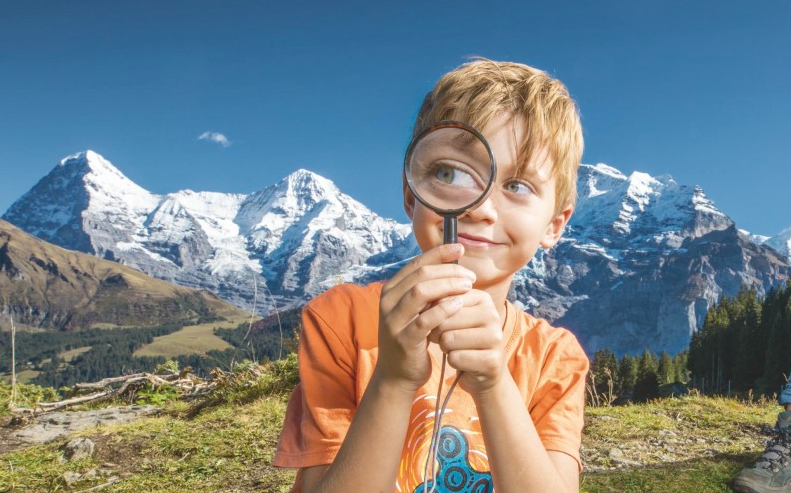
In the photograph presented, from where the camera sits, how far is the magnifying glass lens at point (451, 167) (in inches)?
81.7

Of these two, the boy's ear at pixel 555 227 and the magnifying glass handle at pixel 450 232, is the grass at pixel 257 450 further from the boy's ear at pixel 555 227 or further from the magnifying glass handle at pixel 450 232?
the magnifying glass handle at pixel 450 232

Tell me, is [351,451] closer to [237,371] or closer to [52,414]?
[237,371]

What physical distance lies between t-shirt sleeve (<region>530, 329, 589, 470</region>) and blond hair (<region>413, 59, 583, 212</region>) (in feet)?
2.32

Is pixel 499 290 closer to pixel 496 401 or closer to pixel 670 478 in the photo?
pixel 496 401

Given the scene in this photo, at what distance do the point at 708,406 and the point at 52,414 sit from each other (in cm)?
935

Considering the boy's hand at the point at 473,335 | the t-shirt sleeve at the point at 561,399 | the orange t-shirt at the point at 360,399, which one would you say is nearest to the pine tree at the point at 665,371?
the t-shirt sleeve at the point at 561,399

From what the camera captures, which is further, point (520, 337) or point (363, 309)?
point (520, 337)

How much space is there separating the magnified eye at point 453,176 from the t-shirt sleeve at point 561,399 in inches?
42.3

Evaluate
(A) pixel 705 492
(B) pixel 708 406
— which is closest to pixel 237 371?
(A) pixel 705 492

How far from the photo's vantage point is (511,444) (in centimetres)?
201

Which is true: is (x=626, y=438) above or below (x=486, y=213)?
below

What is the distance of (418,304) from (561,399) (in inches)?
49.8

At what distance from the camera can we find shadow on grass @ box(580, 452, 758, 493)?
4.57 metres

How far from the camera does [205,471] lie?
16.3 ft
